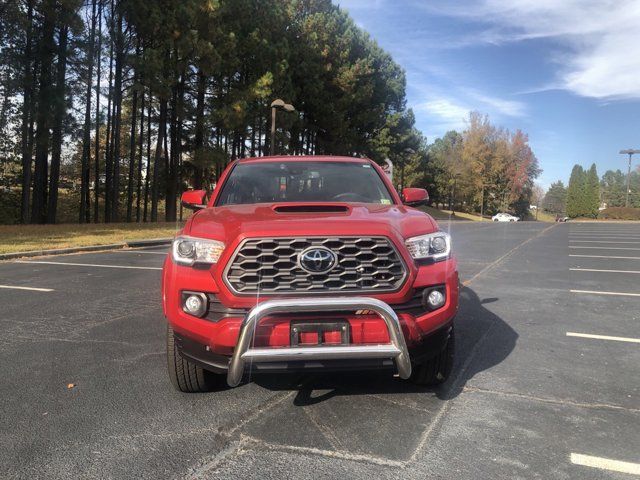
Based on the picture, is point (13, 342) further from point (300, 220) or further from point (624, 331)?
point (624, 331)

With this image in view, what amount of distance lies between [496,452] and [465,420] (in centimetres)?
40

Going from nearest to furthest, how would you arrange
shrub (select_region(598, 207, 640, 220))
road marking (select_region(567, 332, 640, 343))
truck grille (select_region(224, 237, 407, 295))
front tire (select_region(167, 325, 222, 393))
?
truck grille (select_region(224, 237, 407, 295)) < front tire (select_region(167, 325, 222, 393)) < road marking (select_region(567, 332, 640, 343)) < shrub (select_region(598, 207, 640, 220))

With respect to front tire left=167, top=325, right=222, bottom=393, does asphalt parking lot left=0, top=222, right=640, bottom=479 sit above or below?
below

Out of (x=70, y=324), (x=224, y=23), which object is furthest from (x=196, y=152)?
(x=70, y=324)

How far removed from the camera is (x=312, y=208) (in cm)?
347

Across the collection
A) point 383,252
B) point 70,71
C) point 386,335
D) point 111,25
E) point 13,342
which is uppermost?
point 111,25

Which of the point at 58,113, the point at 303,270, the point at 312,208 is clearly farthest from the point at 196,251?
the point at 58,113

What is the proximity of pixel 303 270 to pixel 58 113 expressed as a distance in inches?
847

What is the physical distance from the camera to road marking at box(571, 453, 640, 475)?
258cm

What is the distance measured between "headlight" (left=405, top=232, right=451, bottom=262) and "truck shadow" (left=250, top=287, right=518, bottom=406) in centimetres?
105

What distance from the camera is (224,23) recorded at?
24.3 metres

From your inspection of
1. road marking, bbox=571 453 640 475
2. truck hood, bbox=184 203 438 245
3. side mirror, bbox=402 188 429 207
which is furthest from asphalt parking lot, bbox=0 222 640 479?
side mirror, bbox=402 188 429 207

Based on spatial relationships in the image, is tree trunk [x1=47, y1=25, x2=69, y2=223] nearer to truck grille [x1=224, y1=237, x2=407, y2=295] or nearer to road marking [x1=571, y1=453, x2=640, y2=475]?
truck grille [x1=224, y1=237, x2=407, y2=295]

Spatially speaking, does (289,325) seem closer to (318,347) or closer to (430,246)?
(318,347)
